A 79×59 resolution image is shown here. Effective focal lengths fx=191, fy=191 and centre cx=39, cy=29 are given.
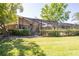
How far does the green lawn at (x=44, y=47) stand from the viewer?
2705 millimetres

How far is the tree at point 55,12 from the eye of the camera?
2.73m

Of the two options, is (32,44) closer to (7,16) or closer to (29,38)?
(29,38)

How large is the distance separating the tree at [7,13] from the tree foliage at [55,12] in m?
0.35

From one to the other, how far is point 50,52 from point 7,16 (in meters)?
0.81

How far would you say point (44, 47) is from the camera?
2.72 m

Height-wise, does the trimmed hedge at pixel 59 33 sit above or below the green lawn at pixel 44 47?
above

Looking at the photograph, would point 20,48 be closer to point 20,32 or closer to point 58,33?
point 20,32

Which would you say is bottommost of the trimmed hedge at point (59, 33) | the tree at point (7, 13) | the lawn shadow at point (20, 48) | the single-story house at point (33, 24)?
the lawn shadow at point (20, 48)

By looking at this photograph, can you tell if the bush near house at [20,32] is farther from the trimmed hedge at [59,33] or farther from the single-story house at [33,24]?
the trimmed hedge at [59,33]

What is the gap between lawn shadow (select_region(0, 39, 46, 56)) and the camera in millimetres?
2719

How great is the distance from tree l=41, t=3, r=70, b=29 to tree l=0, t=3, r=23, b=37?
1.16 ft

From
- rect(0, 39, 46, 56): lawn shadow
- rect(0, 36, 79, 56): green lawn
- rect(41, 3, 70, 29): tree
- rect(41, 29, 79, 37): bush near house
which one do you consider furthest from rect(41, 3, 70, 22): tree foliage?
rect(0, 39, 46, 56): lawn shadow

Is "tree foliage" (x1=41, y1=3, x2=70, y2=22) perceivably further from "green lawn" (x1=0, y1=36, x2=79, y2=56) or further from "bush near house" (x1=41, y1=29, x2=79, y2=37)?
"green lawn" (x1=0, y1=36, x2=79, y2=56)

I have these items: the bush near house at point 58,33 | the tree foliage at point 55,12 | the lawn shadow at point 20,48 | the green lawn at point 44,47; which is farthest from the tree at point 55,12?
the lawn shadow at point 20,48
